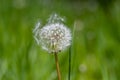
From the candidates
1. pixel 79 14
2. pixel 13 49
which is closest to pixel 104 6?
pixel 79 14

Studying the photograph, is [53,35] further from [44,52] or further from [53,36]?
[44,52]

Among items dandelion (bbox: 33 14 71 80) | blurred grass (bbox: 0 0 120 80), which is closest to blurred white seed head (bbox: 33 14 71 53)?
dandelion (bbox: 33 14 71 80)

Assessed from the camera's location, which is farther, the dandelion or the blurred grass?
the blurred grass

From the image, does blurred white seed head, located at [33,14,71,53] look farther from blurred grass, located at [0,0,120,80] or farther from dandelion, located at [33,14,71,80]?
blurred grass, located at [0,0,120,80]

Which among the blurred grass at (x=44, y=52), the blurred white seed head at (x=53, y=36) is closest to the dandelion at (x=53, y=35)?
the blurred white seed head at (x=53, y=36)

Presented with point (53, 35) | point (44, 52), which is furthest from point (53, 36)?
point (44, 52)

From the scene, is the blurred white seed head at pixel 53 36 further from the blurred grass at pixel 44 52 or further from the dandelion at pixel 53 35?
the blurred grass at pixel 44 52
